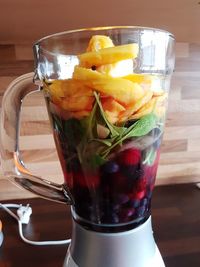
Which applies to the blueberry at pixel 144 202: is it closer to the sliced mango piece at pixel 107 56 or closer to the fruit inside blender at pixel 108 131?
the fruit inside blender at pixel 108 131

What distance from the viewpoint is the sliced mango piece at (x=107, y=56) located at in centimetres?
31

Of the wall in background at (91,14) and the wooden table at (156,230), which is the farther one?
the wooden table at (156,230)

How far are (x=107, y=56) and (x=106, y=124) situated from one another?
67mm

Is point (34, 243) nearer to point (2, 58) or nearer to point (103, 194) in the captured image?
point (103, 194)

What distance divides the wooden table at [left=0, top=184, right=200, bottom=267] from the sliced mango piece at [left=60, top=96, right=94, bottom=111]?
311mm

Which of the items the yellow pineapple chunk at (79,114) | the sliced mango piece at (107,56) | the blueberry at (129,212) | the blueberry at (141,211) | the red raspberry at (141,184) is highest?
the sliced mango piece at (107,56)

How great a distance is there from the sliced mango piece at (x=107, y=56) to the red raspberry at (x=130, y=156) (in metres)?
0.10

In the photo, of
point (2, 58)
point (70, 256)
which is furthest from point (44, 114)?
point (70, 256)

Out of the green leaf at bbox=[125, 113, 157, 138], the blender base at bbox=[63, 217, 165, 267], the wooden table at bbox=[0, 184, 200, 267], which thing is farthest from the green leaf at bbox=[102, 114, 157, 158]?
the wooden table at bbox=[0, 184, 200, 267]

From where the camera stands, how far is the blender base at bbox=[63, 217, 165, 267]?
1.21ft

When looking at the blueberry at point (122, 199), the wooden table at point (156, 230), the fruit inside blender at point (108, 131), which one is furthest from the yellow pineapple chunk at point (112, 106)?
the wooden table at point (156, 230)

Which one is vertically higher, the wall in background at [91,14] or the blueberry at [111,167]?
the wall in background at [91,14]

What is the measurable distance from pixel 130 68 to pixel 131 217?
173 mm

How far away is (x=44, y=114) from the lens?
0.72m
